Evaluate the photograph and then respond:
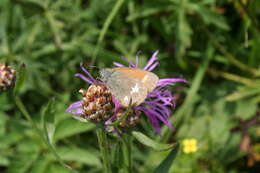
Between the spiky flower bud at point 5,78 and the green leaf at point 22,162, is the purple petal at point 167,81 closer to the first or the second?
the spiky flower bud at point 5,78

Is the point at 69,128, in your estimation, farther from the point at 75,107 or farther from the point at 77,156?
the point at 75,107

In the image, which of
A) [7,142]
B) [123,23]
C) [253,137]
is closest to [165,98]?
[7,142]

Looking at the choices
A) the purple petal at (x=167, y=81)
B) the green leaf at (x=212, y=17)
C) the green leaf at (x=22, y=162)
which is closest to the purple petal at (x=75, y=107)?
the purple petal at (x=167, y=81)

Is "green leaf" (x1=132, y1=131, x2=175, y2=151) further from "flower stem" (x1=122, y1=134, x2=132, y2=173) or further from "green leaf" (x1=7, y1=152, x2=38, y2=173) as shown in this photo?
"green leaf" (x1=7, y1=152, x2=38, y2=173)

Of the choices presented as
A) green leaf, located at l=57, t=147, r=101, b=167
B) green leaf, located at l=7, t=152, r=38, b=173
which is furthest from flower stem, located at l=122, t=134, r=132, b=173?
green leaf, located at l=7, t=152, r=38, b=173

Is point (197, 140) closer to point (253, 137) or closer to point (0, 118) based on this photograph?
point (253, 137)

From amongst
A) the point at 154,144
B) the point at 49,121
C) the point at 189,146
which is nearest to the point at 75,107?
the point at 49,121
